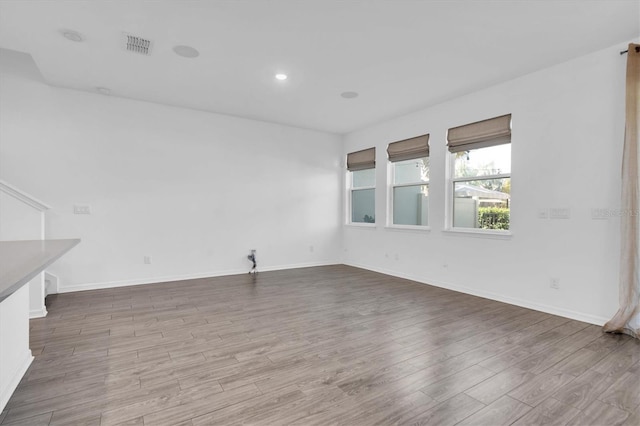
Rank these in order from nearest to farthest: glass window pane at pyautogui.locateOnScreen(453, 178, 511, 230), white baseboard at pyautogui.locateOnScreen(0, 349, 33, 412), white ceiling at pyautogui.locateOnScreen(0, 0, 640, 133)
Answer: white baseboard at pyautogui.locateOnScreen(0, 349, 33, 412)
white ceiling at pyautogui.locateOnScreen(0, 0, 640, 133)
glass window pane at pyautogui.locateOnScreen(453, 178, 511, 230)

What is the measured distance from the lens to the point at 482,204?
4.37 meters

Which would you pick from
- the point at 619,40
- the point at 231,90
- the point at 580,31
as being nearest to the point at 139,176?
the point at 231,90

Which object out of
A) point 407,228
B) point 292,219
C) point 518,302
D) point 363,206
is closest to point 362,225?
point 363,206

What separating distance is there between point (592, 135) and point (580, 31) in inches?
40.6

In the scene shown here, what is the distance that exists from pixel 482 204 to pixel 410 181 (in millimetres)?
1406

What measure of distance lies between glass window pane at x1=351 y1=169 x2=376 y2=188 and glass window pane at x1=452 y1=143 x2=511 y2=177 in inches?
73.2

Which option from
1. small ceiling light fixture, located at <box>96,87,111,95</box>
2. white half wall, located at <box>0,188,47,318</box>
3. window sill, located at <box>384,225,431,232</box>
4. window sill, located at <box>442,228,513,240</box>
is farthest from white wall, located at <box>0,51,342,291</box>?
window sill, located at <box>442,228,513,240</box>

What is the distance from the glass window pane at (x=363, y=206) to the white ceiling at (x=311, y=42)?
2236 millimetres

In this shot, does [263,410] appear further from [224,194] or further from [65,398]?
[224,194]

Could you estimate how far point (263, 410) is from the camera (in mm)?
1814

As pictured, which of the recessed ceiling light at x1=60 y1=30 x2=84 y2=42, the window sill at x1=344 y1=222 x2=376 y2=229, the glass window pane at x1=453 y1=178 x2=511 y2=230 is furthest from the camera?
the window sill at x1=344 y1=222 x2=376 y2=229

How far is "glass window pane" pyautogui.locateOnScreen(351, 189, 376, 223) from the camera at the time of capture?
20.8 feet

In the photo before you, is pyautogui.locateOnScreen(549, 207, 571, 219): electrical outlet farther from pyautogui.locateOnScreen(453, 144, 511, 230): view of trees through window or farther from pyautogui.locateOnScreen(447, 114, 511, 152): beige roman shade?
pyautogui.locateOnScreen(447, 114, 511, 152): beige roman shade

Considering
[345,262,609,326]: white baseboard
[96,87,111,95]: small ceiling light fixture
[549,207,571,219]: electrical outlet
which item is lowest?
[345,262,609,326]: white baseboard
